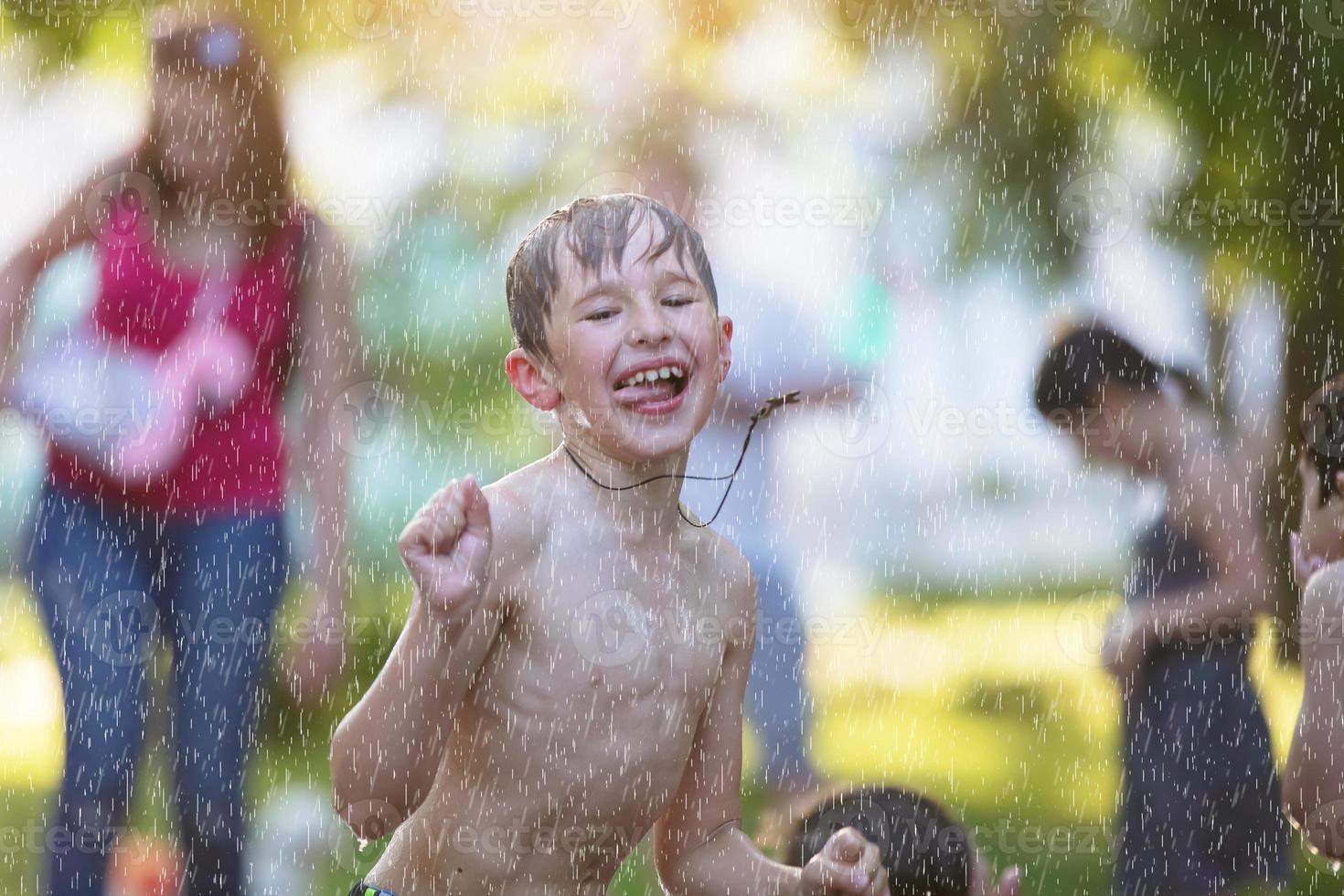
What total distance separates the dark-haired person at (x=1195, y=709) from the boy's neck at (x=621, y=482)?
4.04 ft

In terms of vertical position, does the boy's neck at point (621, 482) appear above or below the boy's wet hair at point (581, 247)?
below

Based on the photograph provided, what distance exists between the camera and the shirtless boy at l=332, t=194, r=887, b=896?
1414 millimetres

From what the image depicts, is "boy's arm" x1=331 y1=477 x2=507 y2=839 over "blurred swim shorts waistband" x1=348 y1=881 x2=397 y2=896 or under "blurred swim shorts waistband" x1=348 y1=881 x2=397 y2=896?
over

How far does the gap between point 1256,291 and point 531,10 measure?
2589 millimetres

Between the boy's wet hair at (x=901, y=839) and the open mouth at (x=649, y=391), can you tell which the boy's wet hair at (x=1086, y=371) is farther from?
the open mouth at (x=649, y=391)

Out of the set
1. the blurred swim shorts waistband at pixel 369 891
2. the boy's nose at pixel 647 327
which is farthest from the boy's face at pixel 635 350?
the blurred swim shorts waistband at pixel 369 891

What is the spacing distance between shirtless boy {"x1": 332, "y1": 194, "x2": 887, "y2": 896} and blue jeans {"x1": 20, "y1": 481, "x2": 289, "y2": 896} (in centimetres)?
71

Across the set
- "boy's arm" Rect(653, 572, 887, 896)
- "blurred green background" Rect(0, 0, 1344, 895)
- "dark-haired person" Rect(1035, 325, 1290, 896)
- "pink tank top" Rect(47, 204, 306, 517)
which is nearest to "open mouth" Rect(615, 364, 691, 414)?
"boy's arm" Rect(653, 572, 887, 896)

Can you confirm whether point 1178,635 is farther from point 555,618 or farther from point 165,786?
point 165,786

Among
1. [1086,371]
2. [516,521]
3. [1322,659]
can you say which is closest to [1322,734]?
[1322,659]

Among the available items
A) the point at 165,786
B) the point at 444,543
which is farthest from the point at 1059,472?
the point at 444,543

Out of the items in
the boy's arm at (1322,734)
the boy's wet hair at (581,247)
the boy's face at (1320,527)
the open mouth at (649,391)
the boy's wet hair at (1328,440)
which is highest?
the boy's wet hair at (581,247)

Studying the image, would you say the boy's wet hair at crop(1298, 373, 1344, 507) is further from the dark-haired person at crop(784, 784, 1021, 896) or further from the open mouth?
the open mouth

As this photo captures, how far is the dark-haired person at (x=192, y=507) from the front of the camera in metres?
2.08
